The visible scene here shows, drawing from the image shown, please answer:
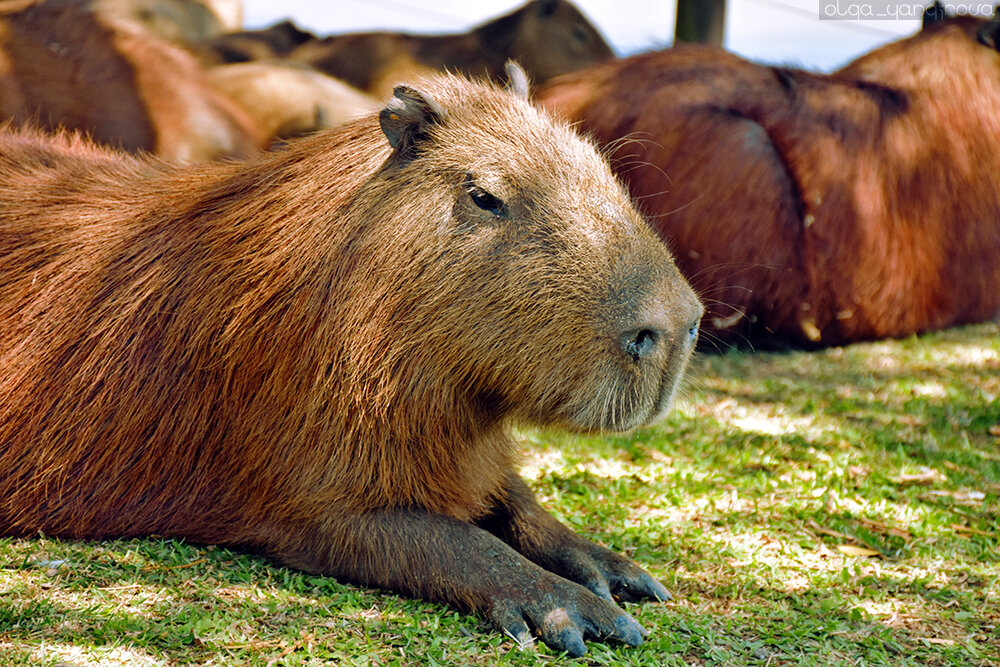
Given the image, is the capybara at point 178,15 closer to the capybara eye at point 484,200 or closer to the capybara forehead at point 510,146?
the capybara forehead at point 510,146

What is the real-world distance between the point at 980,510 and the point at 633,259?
179 centimetres

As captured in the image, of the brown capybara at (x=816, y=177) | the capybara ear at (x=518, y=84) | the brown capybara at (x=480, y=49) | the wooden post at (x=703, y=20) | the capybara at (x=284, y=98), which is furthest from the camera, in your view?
the brown capybara at (x=480, y=49)

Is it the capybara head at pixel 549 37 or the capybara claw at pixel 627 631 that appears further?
the capybara head at pixel 549 37

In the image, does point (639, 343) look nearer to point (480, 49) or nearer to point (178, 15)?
point (480, 49)

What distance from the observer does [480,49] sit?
8398 mm

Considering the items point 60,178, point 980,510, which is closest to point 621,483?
point 980,510

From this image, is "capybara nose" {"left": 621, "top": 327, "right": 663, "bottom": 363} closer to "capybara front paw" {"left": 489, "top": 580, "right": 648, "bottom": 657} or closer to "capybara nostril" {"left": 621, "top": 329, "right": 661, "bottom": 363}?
"capybara nostril" {"left": 621, "top": 329, "right": 661, "bottom": 363}

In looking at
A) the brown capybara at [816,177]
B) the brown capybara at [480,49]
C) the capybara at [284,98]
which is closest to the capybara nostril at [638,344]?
the brown capybara at [816,177]

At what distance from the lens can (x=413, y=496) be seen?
2525 mm

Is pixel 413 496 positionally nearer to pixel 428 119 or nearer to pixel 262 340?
pixel 262 340

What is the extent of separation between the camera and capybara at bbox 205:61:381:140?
6.88 meters

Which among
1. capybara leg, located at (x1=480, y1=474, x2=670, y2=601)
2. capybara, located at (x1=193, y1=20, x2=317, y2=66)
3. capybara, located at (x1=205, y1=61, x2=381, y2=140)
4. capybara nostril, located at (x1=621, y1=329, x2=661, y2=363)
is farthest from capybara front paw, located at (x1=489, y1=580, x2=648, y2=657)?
capybara, located at (x1=193, y1=20, x2=317, y2=66)

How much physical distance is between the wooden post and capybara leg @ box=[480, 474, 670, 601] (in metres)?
5.08

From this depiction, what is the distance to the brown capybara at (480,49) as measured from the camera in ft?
27.1
